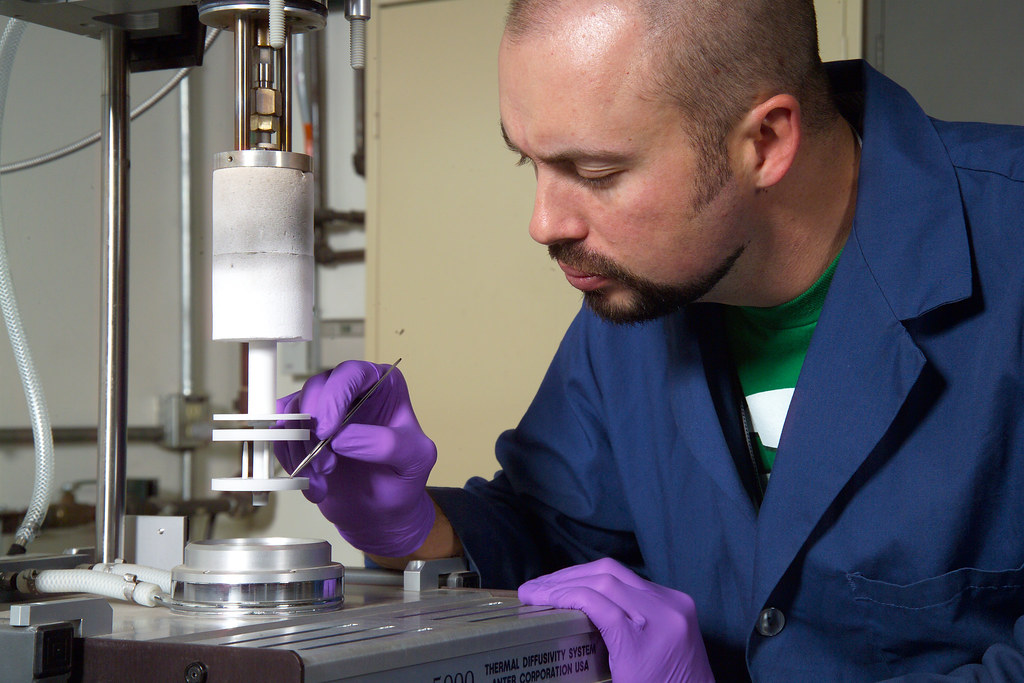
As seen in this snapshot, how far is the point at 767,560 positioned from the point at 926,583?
14 cm

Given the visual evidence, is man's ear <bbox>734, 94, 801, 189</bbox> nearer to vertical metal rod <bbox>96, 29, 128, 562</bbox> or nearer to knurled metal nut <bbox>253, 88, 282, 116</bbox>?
knurled metal nut <bbox>253, 88, 282, 116</bbox>

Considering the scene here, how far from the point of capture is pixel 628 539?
1240mm

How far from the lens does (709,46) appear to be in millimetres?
967

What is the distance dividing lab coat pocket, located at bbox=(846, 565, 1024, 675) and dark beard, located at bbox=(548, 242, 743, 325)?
0.31 meters

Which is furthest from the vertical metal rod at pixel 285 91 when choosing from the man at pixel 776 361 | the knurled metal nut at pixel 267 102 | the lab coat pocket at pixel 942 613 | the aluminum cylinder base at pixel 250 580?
the lab coat pocket at pixel 942 613

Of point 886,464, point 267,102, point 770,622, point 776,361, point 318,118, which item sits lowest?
point 770,622

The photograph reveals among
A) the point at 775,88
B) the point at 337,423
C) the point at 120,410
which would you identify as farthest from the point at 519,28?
the point at 120,410

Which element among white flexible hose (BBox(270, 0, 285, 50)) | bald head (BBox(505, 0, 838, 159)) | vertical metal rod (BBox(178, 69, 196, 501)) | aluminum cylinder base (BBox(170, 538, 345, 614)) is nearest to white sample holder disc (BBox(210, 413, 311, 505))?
aluminum cylinder base (BBox(170, 538, 345, 614))

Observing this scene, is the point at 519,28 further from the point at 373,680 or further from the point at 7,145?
the point at 7,145

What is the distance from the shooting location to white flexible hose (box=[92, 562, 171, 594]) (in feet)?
2.74

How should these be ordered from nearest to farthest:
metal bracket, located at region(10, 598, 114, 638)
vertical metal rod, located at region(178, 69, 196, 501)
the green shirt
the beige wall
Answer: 1. metal bracket, located at region(10, 598, 114, 638)
2. the green shirt
3. the beige wall
4. vertical metal rod, located at region(178, 69, 196, 501)

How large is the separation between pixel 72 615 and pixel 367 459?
34 cm

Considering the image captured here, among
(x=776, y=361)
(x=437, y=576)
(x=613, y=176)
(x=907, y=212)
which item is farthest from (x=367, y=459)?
(x=907, y=212)

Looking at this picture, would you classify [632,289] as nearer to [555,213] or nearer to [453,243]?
[555,213]
